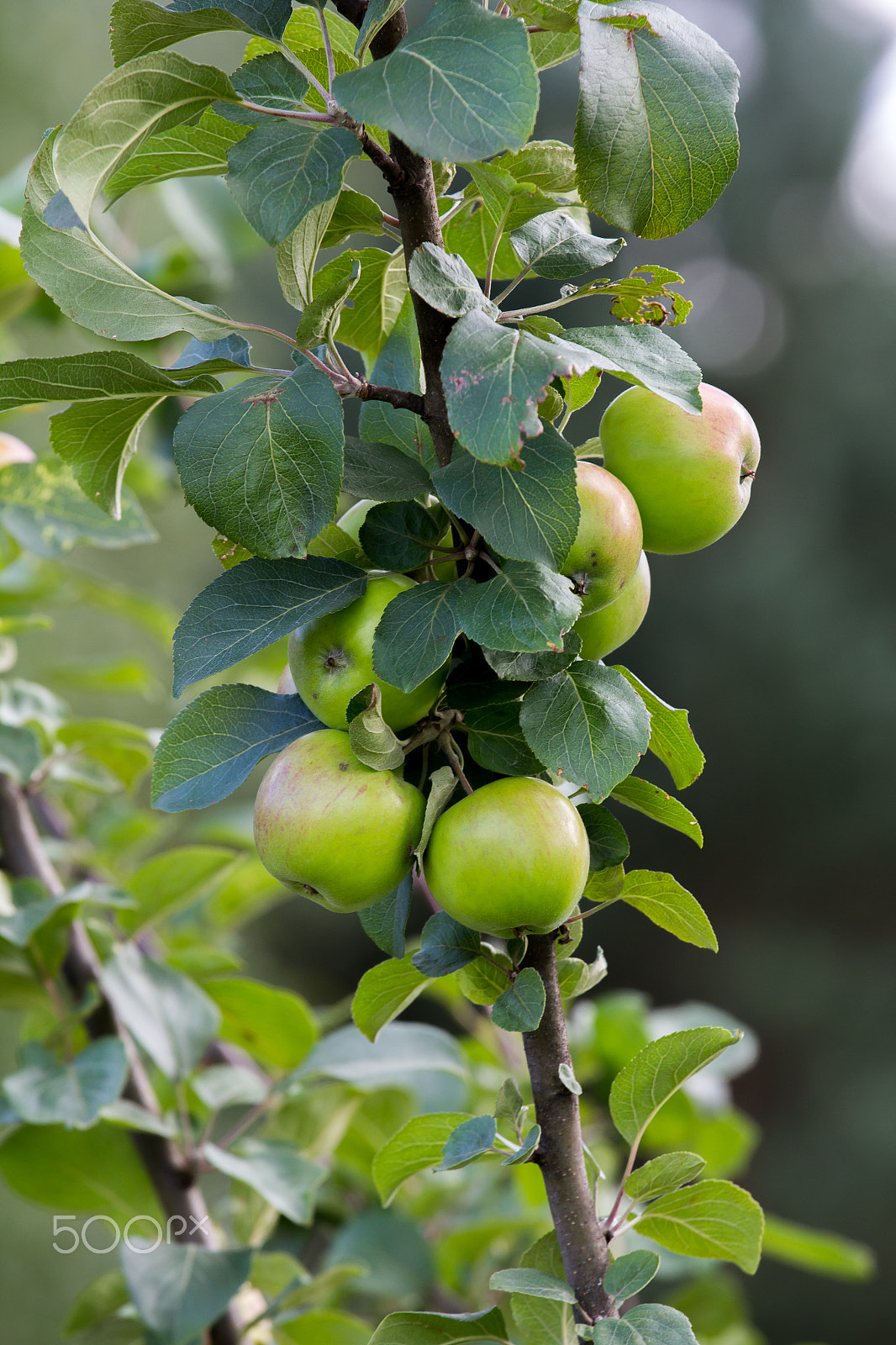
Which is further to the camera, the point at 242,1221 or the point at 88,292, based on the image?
the point at 242,1221

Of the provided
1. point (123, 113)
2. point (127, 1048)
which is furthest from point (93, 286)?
point (127, 1048)

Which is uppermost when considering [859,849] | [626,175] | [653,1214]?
[626,175]

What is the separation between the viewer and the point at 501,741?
264 millimetres

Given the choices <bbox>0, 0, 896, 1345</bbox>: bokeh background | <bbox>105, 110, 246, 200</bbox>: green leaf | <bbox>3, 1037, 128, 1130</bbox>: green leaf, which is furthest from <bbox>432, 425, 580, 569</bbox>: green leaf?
<bbox>0, 0, 896, 1345</bbox>: bokeh background

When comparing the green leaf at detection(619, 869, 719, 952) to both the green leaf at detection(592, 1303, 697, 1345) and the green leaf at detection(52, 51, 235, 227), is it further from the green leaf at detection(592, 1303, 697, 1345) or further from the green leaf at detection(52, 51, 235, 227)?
the green leaf at detection(52, 51, 235, 227)

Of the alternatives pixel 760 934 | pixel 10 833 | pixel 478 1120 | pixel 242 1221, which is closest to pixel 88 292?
pixel 478 1120

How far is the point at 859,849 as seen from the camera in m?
1.89

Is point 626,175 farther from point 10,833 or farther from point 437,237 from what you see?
point 10,833

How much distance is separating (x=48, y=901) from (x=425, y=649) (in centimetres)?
31

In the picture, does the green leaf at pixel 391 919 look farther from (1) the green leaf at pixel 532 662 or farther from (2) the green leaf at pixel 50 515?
(2) the green leaf at pixel 50 515

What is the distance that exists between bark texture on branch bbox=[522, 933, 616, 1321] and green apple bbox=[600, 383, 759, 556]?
0.12 m

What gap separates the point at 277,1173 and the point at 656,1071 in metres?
0.25

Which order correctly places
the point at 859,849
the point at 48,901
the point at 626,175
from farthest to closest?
the point at 859,849
the point at 48,901
the point at 626,175

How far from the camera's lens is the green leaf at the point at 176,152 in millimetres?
259
